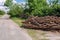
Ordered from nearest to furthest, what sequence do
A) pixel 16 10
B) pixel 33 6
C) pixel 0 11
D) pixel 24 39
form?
pixel 24 39 → pixel 33 6 → pixel 16 10 → pixel 0 11

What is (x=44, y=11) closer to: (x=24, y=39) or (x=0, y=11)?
(x=24, y=39)

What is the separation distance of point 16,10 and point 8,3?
14533 millimetres

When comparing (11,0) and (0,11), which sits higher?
(11,0)

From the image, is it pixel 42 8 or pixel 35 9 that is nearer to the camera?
pixel 42 8

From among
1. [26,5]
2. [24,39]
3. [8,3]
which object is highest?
[24,39]

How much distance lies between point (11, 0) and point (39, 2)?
34.2 m

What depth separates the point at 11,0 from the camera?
9269 cm

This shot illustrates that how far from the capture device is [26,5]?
6334 cm

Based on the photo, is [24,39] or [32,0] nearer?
[24,39]

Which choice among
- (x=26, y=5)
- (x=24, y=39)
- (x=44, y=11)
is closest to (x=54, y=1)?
(x=44, y=11)

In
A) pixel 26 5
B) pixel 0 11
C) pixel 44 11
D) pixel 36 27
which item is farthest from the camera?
pixel 0 11

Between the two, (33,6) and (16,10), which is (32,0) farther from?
(16,10)

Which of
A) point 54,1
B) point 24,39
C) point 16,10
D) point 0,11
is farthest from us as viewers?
point 0,11

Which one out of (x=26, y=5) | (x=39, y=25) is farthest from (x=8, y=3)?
(x=39, y=25)
